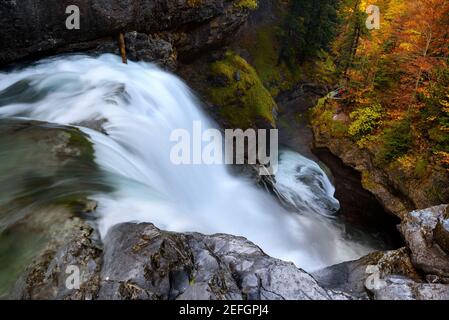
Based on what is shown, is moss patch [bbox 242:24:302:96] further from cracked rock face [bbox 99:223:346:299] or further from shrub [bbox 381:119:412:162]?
cracked rock face [bbox 99:223:346:299]

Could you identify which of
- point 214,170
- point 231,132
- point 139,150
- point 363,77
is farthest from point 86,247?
point 363,77

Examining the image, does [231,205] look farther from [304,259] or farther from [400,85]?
[400,85]

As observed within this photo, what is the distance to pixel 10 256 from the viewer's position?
557cm

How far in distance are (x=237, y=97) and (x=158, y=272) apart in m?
17.4

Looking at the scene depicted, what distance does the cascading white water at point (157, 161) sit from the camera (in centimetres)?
901

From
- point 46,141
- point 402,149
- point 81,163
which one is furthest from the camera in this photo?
point 402,149

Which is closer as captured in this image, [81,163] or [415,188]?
[81,163]

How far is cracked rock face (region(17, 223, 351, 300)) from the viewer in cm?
499

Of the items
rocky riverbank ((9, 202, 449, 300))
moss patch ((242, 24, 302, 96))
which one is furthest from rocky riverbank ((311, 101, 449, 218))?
rocky riverbank ((9, 202, 449, 300))

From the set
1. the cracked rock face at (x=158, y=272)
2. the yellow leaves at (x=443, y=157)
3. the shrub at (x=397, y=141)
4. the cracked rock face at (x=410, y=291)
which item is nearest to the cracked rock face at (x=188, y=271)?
the cracked rock face at (x=158, y=272)

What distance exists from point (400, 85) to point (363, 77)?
387 cm

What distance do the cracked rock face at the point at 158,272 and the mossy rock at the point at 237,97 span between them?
15019 mm

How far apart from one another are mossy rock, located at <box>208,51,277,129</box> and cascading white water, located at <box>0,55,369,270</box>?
3.38 metres

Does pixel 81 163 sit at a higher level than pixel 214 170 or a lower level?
higher
